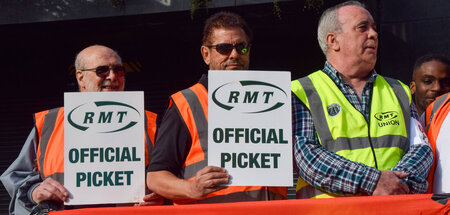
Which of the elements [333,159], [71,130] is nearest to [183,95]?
[71,130]

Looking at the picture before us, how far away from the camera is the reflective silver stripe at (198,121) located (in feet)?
10.8

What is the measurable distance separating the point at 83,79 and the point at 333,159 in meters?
1.77

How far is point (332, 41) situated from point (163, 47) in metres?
7.01

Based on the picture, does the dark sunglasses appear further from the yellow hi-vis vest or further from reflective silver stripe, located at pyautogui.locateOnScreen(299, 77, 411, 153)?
reflective silver stripe, located at pyautogui.locateOnScreen(299, 77, 411, 153)

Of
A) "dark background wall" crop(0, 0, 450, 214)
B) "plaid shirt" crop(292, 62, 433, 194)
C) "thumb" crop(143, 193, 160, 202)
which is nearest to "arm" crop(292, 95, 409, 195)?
"plaid shirt" crop(292, 62, 433, 194)

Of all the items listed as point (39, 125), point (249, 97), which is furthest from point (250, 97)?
point (39, 125)

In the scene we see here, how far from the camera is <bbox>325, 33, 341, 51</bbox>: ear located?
11.5ft

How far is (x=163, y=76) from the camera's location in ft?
34.4

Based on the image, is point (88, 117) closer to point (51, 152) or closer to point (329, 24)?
point (51, 152)

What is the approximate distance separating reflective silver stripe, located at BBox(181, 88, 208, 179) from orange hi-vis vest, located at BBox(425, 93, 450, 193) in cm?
117

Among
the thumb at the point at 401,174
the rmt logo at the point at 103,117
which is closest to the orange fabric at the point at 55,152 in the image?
the rmt logo at the point at 103,117

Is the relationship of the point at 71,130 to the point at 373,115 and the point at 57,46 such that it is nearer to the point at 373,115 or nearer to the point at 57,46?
the point at 373,115

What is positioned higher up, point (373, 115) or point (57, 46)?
point (57, 46)

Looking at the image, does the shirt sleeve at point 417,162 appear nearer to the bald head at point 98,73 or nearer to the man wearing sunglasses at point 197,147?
the man wearing sunglasses at point 197,147
